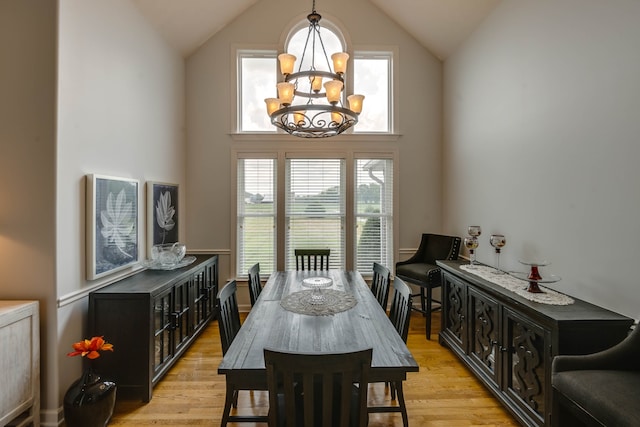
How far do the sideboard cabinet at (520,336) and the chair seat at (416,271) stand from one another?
1.92ft

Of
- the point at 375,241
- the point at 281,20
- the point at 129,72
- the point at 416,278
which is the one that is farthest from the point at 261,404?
the point at 281,20

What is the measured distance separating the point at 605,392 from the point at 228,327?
1998 mm

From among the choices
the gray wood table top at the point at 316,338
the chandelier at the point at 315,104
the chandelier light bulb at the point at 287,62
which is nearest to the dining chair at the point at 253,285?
the gray wood table top at the point at 316,338

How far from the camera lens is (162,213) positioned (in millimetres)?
3600

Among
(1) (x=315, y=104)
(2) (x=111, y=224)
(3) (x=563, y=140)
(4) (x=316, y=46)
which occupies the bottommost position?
(2) (x=111, y=224)

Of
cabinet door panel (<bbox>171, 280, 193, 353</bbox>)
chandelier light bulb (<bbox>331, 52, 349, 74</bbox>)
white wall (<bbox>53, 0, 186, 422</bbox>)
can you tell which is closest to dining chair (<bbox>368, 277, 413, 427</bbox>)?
chandelier light bulb (<bbox>331, 52, 349, 74</bbox>)

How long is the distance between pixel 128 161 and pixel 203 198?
4.58 ft

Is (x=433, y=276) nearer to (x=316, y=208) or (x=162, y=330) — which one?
(x=316, y=208)

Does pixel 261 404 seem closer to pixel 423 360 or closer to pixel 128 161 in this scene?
pixel 423 360

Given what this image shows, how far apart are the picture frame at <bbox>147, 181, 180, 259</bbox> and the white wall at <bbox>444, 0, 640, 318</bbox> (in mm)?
3521

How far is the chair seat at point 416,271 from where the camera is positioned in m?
3.72

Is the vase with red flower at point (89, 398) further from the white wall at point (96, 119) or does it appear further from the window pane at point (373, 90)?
the window pane at point (373, 90)

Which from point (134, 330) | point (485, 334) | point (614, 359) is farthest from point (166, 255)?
point (614, 359)

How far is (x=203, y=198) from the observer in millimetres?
4344
